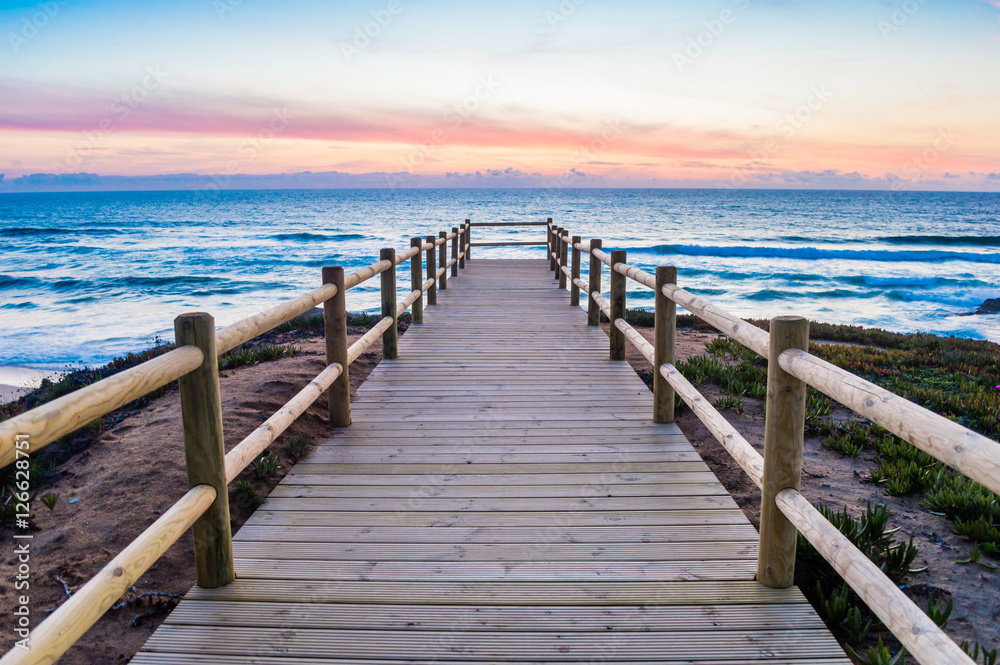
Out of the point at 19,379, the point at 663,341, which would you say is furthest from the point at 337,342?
the point at 19,379

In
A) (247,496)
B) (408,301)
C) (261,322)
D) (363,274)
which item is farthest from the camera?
(408,301)

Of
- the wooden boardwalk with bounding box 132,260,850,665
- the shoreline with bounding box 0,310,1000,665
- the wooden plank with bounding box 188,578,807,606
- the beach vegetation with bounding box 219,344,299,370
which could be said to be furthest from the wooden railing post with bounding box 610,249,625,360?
the beach vegetation with bounding box 219,344,299,370

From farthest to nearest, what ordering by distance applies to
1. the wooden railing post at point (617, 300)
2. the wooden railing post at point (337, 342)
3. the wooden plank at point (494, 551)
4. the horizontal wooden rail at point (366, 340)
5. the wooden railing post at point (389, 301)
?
the wooden railing post at point (617, 300) → the wooden railing post at point (389, 301) → the horizontal wooden rail at point (366, 340) → the wooden railing post at point (337, 342) → the wooden plank at point (494, 551)

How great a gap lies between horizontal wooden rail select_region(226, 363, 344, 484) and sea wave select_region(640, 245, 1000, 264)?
30913 mm

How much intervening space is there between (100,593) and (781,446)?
2.18 m

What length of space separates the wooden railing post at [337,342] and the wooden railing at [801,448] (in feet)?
6.89

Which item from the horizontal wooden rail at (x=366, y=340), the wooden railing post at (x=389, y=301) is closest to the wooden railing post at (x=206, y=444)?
the horizontal wooden rail at (x=366, y=340)

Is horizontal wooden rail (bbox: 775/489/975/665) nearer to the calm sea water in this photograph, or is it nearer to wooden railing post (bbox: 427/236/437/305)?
wooden railing post (bbox: 427/236/437/305)

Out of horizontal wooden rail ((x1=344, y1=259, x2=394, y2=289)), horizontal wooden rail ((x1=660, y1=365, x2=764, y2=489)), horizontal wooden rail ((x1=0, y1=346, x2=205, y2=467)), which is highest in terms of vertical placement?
horizontal wooden rail ((x1=344, y1=259, x2=394, y2=289))

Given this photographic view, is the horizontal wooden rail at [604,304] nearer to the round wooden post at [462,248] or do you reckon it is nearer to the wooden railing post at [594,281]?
the wooden railing post at [594,281]

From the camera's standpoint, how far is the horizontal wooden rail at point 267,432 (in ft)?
7.83

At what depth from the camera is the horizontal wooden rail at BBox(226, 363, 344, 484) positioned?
7.83 ft

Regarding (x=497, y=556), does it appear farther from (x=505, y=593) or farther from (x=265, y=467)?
(x=265, y=467)

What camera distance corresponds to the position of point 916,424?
1414 millimetres
